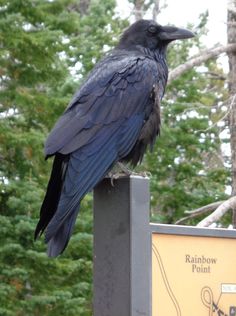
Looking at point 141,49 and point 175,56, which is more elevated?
point 175,56

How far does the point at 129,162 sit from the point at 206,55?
18.3 feet

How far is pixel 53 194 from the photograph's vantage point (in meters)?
4.82

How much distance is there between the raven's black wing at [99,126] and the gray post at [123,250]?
18 cm

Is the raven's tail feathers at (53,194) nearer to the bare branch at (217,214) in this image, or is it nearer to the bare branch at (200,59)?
the bare branch at (217,214)

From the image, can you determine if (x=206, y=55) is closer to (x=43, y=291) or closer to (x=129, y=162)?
(x=43, y=291)

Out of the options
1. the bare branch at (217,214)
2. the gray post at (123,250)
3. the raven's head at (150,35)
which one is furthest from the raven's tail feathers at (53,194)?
the bare branch at (217,214)

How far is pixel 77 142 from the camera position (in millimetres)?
4871

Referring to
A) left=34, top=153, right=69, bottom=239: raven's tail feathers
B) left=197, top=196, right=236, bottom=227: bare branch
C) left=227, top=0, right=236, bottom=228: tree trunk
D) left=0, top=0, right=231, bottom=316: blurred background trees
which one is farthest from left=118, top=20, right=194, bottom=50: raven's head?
left=227, top=0, right=236, bottom=228: tree trunk

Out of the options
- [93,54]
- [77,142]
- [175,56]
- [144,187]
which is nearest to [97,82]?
[77,142]

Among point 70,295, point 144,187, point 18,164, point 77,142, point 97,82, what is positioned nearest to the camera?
point 144,187

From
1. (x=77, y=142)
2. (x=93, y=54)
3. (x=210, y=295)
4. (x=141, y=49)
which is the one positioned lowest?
(x=210, y=295)

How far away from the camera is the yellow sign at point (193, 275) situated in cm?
461

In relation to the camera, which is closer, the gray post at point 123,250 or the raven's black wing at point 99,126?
the gray post at point 123,250

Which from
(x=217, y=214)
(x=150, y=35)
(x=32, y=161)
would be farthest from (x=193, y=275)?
(x=32, y=161)
